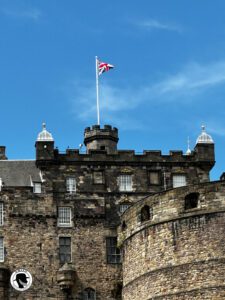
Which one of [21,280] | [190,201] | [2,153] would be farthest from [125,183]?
[190,201]

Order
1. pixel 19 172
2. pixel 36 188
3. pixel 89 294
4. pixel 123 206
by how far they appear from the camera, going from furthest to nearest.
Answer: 1. pixel 19 172
2. pixel 123 206
3. pixel 36 188
4. pixel 89 294

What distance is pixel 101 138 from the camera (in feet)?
233

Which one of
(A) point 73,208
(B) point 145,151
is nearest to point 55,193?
(A) point 73,208

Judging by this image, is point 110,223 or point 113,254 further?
point 110,223

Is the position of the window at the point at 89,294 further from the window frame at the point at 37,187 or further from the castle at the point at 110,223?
the window frame at the point at 37,187

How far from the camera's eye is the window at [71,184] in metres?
67.1

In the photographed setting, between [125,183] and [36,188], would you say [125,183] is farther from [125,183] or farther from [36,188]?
[36,188]

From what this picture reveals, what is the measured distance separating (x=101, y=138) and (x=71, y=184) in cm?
525

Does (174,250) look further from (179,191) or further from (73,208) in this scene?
(73,208)

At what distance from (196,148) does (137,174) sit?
4680 mm

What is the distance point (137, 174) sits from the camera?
68062 millimetres

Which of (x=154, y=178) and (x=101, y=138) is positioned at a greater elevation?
(x=101, y=138)

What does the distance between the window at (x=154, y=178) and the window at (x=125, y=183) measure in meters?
1.46

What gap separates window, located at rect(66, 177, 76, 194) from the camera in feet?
220
